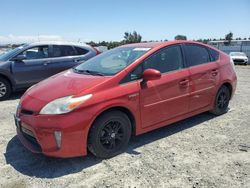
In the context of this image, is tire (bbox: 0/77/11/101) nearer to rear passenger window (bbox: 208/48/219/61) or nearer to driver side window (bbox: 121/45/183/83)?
driver side window (bbox: 121/45/183/83)

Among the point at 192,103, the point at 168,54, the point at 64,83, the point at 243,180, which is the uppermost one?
the point at 168,54

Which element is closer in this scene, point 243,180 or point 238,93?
point 243,180

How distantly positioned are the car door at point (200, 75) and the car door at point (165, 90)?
19 centimetres

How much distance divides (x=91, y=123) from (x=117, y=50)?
1962 mm

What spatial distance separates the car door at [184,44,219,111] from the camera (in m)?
4.77

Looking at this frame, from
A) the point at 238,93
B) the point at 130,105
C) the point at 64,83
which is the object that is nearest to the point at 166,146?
the point at 130,105

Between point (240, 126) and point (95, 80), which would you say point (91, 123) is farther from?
point (240, 126)

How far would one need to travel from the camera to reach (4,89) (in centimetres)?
762

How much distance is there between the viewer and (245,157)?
3766 millimetres

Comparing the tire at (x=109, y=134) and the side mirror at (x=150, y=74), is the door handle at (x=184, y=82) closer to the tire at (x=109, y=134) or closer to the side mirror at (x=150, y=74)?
the side mirror at (x=150, y=74)

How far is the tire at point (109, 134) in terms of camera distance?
11.6 ft

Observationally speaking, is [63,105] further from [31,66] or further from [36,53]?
[36,53]

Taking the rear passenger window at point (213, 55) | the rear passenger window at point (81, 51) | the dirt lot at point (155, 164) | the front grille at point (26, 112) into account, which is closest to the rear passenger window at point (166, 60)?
the rear passenger window at point (213, 55)

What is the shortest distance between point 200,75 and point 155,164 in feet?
6.77
